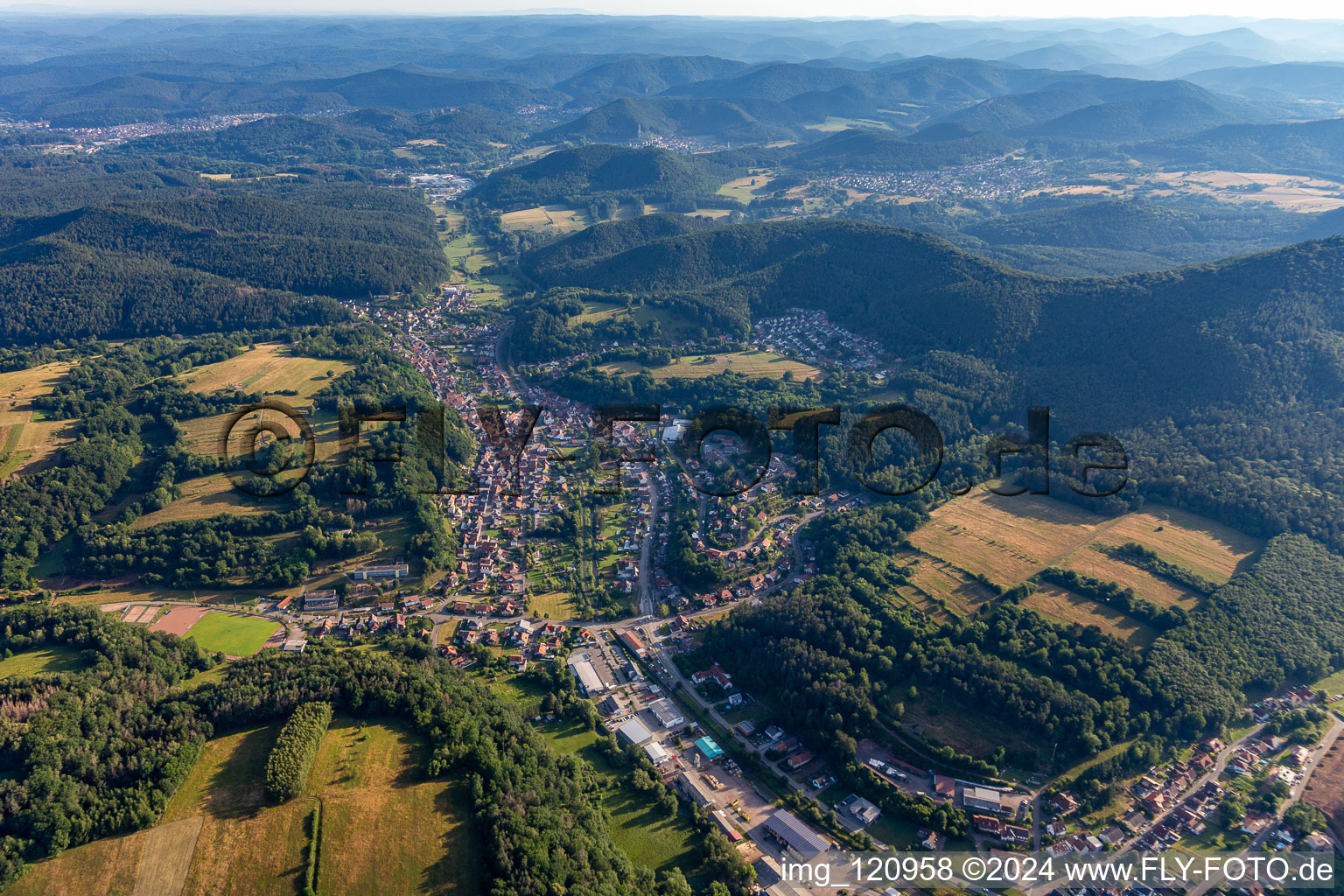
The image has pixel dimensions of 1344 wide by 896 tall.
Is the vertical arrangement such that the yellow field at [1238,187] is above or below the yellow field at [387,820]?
above

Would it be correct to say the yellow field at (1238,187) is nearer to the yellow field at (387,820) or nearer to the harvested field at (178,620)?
the yellow field at (387,820)

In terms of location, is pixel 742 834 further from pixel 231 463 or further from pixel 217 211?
pixel 217 211

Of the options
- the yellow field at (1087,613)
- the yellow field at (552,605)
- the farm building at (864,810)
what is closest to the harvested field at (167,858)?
the yellow field at (552,605)

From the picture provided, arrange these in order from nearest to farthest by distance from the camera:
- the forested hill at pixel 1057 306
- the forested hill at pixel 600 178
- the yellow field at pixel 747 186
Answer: the forested hill at pixel 1057 306 < the forested hill at pixel 600 178 < the yellow field at pixel 747 186

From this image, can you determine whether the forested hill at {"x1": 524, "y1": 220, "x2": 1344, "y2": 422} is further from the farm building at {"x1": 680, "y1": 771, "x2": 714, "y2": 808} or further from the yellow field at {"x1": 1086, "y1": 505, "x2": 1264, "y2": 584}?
the farm building at {"x1": 680, "y1": 771, "x2": 714, "y2": 808}

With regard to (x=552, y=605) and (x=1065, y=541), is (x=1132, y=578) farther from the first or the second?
(x=552, y=605)
